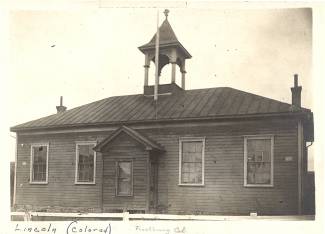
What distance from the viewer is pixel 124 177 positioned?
768 cm

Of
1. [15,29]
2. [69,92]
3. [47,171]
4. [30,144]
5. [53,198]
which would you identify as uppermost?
[15,29]

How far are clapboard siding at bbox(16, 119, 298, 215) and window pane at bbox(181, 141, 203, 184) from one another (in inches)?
5.1

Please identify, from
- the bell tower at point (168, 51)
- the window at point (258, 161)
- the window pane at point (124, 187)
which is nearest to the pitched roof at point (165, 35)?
the bell tower at point (168, 51)

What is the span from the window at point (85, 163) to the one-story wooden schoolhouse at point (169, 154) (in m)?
0.02

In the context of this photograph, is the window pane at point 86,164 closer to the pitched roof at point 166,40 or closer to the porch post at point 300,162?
the pitched roof at point 166,40

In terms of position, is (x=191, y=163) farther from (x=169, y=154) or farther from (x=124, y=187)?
(x=124, y=187)

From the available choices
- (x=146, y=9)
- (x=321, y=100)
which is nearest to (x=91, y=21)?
(x=146, y=9)

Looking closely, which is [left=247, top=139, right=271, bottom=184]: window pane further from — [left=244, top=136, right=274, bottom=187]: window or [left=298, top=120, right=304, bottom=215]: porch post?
[left=298, top=120, right=304, bottom=215]: porch post

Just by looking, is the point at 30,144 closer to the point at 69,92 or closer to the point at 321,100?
the point at 69,92

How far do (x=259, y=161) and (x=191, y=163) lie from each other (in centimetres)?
117

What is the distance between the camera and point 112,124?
7410 mm

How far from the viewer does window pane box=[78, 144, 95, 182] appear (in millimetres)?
7648

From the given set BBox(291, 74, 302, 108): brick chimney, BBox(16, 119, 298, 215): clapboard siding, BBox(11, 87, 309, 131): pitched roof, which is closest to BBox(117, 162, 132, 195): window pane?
BBox(16, 119, 298, 215): clapboard siding

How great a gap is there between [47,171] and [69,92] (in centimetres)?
224
